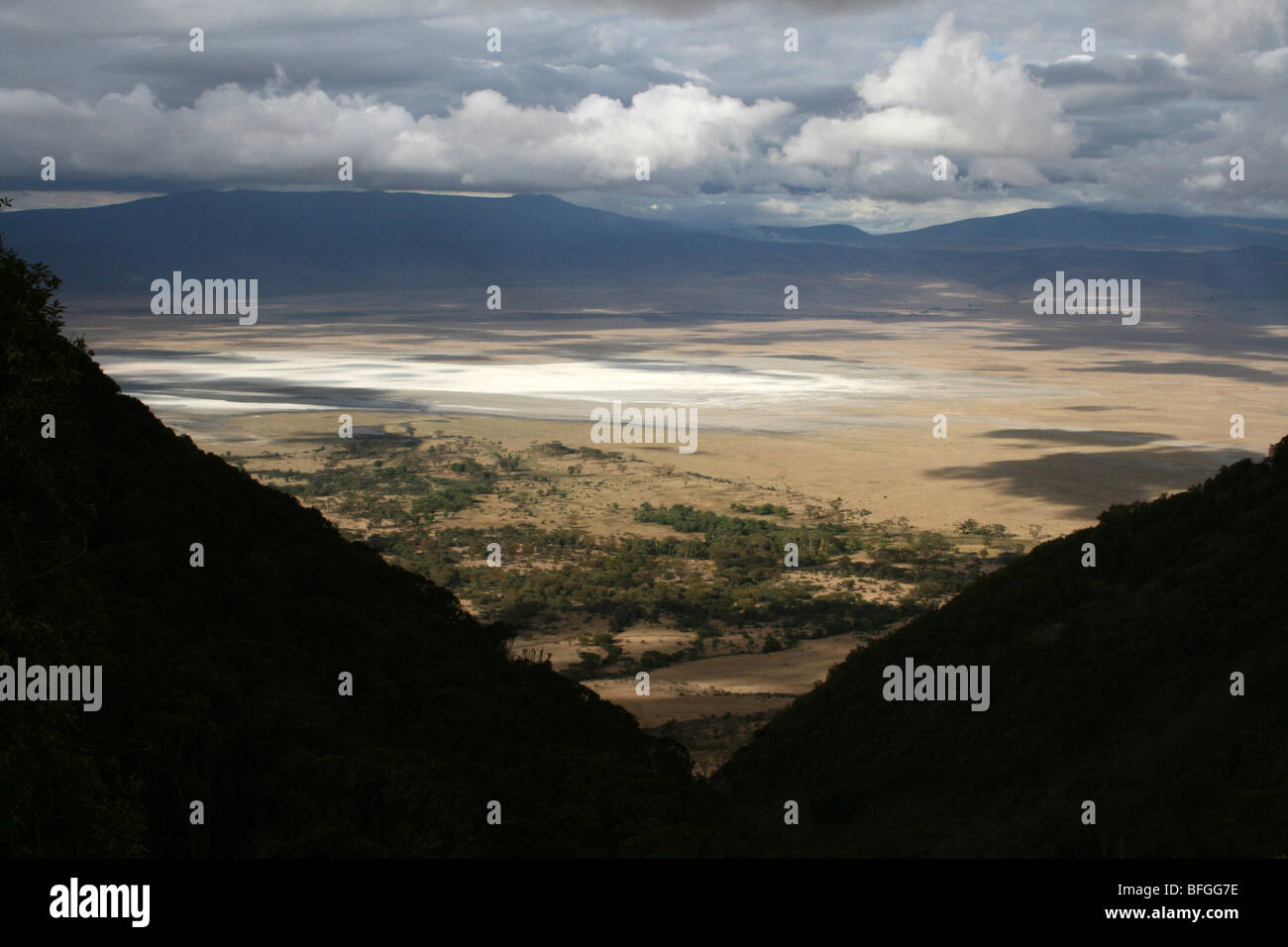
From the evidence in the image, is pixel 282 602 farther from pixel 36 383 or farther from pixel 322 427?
pixel 322 427

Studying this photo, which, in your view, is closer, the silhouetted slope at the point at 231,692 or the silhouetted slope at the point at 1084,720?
the silhouetted slope at the point at 231,692

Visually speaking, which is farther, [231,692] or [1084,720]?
[1084,720]

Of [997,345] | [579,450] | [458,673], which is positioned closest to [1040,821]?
[458,673]

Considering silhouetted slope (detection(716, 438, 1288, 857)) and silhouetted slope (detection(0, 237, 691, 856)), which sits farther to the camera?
silhouetted slope (detection(716, 438, 1288, 857))

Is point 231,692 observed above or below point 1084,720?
above

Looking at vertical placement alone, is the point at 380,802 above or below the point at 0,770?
below
